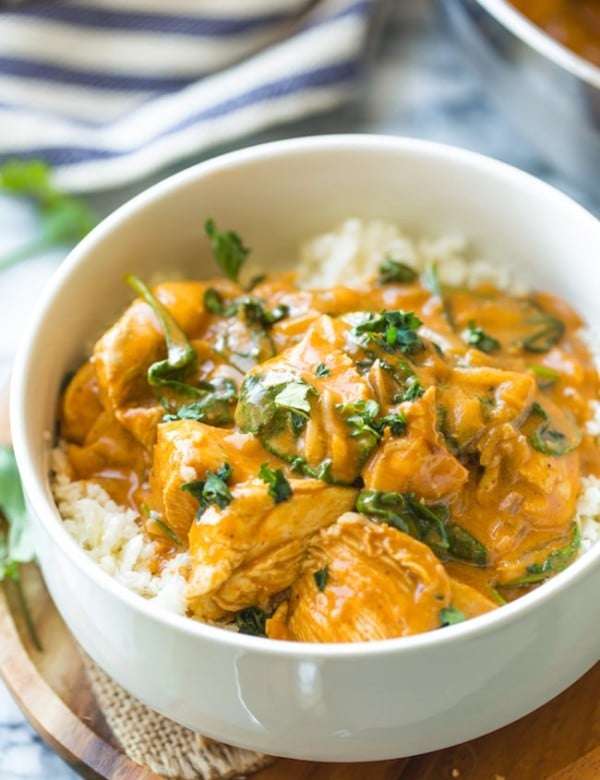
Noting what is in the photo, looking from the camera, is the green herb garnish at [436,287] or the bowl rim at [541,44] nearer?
the green herb garnish at [436,287]

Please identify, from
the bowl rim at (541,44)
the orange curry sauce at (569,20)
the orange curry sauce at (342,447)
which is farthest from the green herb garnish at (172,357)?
the orange curry sauce at (569,20)

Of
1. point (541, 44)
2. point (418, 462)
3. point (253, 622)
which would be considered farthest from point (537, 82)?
point (253, 622)

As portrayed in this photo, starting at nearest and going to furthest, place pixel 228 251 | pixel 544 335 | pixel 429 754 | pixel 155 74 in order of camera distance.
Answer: pixel 429 754 → pixel 544 335 → pixel 228 251 → pixel 155 74

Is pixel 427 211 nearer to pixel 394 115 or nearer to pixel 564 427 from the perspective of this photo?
pixel 564 427

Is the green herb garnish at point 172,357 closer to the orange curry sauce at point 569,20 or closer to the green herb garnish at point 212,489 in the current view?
the green herb garnish at point 212,489

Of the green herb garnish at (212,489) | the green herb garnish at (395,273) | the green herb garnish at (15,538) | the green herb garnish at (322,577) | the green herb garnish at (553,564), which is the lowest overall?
the green herb garnish at (15,538)

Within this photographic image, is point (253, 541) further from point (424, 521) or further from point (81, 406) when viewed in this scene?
point (81, 406)

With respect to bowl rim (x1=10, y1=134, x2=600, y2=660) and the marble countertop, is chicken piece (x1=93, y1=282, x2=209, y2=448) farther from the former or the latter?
the marble countertop
